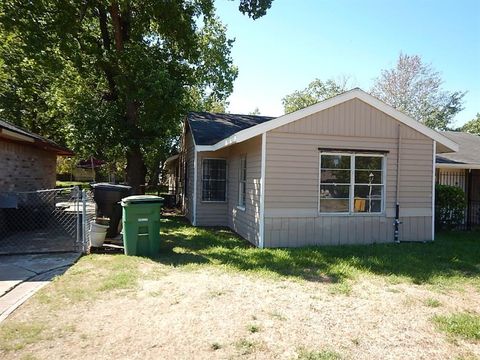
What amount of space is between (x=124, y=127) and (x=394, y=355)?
12.5m

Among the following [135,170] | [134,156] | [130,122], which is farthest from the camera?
[135,170]

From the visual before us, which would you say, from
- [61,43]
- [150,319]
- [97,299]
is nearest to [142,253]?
[97,299]

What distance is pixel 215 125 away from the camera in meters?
14.4

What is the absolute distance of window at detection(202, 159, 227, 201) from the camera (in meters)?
13.1

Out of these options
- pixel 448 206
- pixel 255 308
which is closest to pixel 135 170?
pixel 255 308

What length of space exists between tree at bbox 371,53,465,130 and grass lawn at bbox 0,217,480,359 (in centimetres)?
3120

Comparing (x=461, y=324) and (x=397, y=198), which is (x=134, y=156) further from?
(x=461, y=324)

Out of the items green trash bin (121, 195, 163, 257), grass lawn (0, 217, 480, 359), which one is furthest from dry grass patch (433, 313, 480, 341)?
green trash bin (121, 195, 163, 257)

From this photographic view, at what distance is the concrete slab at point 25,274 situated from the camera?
5230 mm

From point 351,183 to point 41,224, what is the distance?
9.60m

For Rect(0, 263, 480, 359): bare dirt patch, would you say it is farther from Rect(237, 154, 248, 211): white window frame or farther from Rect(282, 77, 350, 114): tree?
Rect(282, 77, 350, 114): tree

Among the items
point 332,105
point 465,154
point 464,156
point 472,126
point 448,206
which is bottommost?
point 448,206

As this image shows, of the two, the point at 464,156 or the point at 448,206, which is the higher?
the point at 464,156

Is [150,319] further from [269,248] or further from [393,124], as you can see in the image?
[393,124]
